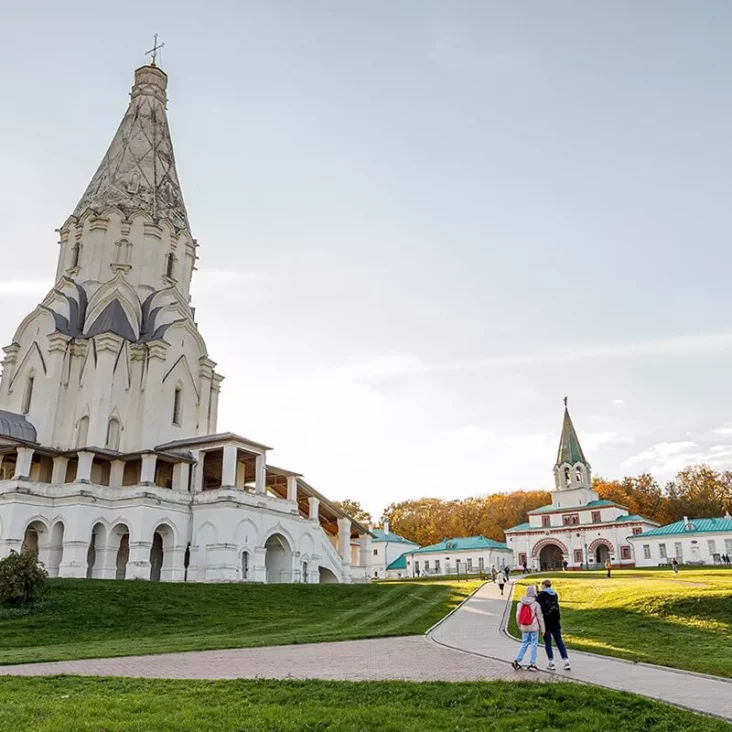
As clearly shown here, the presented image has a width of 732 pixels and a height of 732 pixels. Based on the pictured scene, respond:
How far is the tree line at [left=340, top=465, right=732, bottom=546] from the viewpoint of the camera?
83.9 m

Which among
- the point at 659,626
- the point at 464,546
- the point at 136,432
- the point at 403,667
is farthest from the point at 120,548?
the point at 464,546

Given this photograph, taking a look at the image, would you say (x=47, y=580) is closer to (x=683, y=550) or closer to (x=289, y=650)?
(x=289, y=650)

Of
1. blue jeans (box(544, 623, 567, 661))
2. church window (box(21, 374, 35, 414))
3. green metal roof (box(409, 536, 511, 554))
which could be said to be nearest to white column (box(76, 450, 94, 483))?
church window (box(21, 374, 35, 414))

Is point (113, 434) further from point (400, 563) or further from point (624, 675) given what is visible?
point (400, 563)

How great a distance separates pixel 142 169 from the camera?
4834 centimetres

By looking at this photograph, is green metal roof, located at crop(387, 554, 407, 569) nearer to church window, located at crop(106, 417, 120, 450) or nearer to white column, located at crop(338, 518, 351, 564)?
white column, located at crop(338, 518, 351, 564)

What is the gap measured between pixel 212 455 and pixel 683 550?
148ft

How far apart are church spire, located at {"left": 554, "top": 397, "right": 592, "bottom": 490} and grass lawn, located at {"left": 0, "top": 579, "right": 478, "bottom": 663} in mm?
45036

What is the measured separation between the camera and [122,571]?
36.5 m

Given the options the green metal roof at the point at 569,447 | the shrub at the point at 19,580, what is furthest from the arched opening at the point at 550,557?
the shrub at the point at 19,580


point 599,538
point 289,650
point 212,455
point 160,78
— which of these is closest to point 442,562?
point 599,538

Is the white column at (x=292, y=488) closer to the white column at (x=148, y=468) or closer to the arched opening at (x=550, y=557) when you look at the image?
the white column at (x=148, y=468)

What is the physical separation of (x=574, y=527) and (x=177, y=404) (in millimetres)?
44509

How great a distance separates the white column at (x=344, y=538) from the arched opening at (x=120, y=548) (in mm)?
13686
